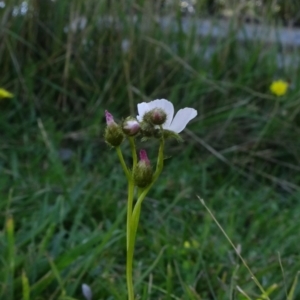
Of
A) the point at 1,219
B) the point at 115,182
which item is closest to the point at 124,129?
the point at 1,219

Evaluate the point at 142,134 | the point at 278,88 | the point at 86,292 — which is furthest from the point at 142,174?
the point at 278,88

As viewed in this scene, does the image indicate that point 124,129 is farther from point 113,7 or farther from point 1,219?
point 113,7

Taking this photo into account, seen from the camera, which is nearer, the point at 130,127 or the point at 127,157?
the point at 130,127

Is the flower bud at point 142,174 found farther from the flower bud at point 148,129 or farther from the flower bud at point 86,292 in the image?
the flower bud at point 86,292

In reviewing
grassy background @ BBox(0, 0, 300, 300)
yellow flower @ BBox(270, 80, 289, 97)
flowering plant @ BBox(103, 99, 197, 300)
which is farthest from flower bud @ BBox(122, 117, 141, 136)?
yellow flower @ BBox(270, 80, 289, 97)

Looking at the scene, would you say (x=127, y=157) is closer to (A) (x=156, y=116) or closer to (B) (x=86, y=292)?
(B) (x=86, y=292)

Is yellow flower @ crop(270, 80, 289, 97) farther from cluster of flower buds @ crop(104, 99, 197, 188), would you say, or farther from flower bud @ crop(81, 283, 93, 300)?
cluster of flower buds @ crop(104, 99, 197, 188)

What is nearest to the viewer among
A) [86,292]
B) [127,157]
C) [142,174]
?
[142,174]
